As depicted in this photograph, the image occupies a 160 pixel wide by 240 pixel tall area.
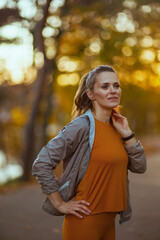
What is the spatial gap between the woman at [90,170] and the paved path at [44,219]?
10.4ft

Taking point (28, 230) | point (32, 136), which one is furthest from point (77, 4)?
point (28, 230)

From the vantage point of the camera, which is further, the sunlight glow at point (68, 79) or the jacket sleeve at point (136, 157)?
the sunlight glow at point (68, 79)

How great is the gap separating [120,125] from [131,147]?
0.69 ft

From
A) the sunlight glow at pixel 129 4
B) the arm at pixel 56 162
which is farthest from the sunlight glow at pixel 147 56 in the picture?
the arm at pixel 56 162

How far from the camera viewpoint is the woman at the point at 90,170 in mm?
2697

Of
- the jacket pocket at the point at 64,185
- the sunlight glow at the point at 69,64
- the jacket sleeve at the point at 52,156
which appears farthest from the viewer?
the sunlight glow at the point at 69,64

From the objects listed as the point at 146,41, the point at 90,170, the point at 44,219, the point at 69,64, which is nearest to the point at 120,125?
the point at 90,170

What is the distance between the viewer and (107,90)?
292 centimetres

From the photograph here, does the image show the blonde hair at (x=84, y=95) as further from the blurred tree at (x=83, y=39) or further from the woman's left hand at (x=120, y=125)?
the blurred tree at (x=83, y=39)

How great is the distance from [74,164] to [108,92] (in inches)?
24.9

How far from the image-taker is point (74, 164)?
2.78 m

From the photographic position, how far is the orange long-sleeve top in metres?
2.73

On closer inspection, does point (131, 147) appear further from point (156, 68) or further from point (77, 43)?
point (156, 68)

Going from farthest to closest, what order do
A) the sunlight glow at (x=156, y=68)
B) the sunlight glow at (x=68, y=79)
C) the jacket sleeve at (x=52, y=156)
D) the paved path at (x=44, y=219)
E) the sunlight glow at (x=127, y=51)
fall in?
the sunlight glow at (x=68, y=79) < the sunlight glow at (x=156, y=68) < the sunlight glow at (x=127, y=51) < the paved path at (x=44, y=219) < the jacket sleeve at (x=52, y=156)
